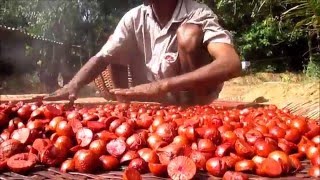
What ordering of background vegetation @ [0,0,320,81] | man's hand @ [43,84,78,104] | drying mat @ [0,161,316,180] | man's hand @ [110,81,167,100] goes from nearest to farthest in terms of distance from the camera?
drying mat @ [0,161,316,180] < man's hand @ [110,81,167,100] < man's hand @ [43,84,78,104] < background vegetation @ [0,0,320,81]

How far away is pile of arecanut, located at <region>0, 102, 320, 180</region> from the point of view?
1220 millimetres

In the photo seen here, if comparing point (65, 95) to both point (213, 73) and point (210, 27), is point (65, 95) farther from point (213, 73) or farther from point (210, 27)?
point (210, 27)

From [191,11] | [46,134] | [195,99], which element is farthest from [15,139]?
[191,11]

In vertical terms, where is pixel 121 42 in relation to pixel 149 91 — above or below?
above

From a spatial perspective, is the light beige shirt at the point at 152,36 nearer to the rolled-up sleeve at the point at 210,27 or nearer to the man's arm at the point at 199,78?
the rolled-up sleeve at the point at 210,27

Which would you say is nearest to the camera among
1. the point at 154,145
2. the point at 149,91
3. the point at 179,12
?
the point at 154,145

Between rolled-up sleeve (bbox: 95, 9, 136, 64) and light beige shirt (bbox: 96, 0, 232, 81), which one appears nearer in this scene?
light beige shirt (bbox: 96, 0, 232, 81)

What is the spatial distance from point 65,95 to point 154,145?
1.62 metres

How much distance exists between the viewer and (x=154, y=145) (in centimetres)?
142

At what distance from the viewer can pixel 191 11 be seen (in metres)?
3.25

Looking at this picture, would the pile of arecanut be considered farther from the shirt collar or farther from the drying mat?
the shirt collar

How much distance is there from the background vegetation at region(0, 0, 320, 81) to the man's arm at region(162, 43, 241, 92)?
29.1ft

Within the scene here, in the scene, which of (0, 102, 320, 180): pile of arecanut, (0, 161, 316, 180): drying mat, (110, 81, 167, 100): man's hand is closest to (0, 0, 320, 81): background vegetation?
(110, 81, 167, 100): man's hand

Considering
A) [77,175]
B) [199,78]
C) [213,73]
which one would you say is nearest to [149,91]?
[199,78]
